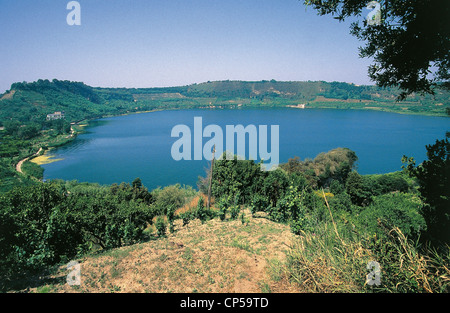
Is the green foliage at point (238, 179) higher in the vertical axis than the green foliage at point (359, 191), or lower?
higher

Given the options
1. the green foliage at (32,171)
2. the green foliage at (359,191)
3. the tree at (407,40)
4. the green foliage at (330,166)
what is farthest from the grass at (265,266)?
the green foliage at (32,171)

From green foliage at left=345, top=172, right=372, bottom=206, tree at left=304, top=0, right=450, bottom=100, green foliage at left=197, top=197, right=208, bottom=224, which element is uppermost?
tree at left=304, top=0, right=450, bottom=100

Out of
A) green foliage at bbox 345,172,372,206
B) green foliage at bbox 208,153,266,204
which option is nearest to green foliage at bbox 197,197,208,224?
green foliage at bbox 208,153,266,204

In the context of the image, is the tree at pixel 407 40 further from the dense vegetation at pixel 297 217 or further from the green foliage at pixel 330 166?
the green foliage at pixel 330 166

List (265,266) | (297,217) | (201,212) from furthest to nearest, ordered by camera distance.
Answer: (201,212) < (297,217) < (265,266)

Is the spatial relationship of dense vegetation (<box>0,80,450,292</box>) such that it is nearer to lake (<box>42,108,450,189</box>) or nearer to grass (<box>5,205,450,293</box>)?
grass (<box>5,205,450,293</box>)

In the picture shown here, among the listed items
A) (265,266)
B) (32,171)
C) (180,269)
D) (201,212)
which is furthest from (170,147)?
(265,266)

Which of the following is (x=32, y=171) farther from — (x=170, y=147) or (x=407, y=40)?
(x=407, y=40)

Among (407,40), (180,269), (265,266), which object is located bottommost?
(180,269)

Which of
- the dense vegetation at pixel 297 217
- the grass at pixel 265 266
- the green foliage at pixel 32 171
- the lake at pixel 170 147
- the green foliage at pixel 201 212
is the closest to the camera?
the grass at pixel 265 266

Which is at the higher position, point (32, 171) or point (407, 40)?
point (407, 40)

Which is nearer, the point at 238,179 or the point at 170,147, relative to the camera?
the point at 238,179

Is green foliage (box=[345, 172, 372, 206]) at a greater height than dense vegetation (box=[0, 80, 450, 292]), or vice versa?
dense vegetation (box=[0, 80, 450, 292])
